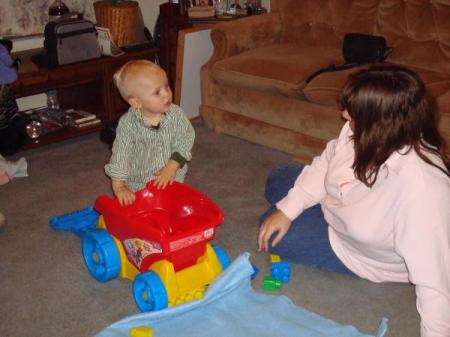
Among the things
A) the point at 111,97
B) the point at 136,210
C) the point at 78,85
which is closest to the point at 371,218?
the point at 136,210

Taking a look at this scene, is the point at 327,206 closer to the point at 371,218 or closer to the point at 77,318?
the point at 371,218

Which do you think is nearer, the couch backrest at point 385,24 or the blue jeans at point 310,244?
the blue jeans at point 310,244

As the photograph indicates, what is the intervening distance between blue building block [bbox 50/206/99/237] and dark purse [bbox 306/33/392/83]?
1.43 metres

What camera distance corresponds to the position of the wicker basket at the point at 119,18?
365 centimetres

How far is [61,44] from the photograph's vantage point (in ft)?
10.8

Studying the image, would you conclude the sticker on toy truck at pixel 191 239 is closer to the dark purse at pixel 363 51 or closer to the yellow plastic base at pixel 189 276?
the yellow plastic base at pixel 189 276

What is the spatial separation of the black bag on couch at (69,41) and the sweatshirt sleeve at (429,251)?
91.8 inches

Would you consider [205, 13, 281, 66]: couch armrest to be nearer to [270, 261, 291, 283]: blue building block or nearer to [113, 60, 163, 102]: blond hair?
[113, 60, 163, 102]: blond hair

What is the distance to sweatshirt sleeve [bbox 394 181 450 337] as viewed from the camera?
4.94 ft

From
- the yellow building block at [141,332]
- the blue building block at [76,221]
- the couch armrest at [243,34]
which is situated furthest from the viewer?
the couch armrest at [243,34]

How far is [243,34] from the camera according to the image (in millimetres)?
3514

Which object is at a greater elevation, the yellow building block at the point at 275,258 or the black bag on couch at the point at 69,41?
the black bag on couch at the point at 69,41

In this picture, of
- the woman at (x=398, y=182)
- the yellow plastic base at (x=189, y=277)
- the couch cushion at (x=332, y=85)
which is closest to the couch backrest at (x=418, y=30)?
the couch cushion at (x=332, y=85)

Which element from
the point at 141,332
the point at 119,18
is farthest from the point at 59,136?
the point at 141,332
